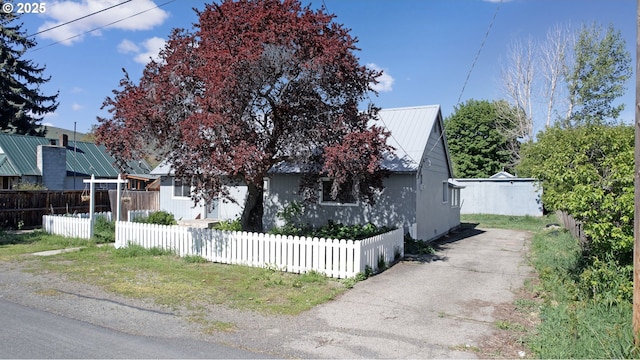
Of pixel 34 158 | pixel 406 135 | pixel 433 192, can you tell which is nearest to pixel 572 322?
pixel 406 135

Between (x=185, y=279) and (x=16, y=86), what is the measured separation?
36.2 m

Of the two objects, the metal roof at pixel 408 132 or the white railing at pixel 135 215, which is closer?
the metal roof at pixel 408 132

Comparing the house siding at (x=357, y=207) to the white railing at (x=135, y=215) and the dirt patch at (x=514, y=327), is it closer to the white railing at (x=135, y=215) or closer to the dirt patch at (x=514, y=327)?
the white railing at (x=135, y=215)

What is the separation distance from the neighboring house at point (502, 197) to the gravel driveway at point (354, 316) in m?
20.3

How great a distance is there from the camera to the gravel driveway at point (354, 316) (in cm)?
541

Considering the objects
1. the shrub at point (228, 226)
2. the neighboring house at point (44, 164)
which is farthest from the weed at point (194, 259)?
the neighboring house at point (44, 164)

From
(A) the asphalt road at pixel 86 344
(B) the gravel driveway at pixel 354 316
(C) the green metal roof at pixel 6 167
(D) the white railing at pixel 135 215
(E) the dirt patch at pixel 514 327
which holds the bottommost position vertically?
(E) the dirt patch at pixel 514 327

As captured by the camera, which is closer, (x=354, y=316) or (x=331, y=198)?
(x=354, y=316)

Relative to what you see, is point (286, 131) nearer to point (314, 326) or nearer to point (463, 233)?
point (314, 326)

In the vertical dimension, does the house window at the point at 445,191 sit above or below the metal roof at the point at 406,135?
below

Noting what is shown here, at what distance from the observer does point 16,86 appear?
35.6 meters

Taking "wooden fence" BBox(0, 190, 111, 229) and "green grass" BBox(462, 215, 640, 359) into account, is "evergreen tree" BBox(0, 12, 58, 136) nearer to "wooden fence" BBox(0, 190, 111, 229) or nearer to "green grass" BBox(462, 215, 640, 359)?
"wooden fence" BBox(0, 190, 111, 229)

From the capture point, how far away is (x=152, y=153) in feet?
34.5

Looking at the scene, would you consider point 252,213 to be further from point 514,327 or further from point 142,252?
point 514,327
